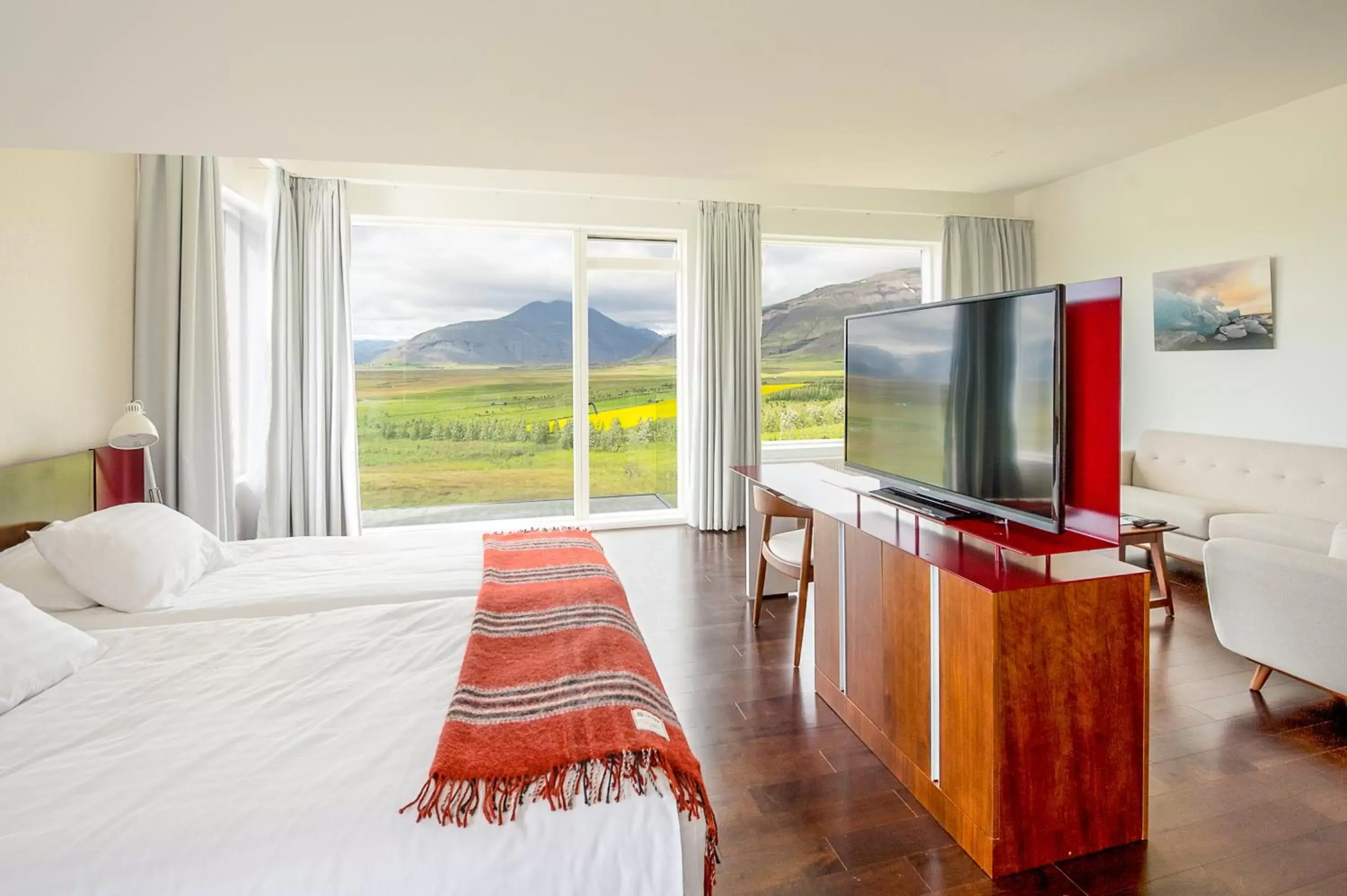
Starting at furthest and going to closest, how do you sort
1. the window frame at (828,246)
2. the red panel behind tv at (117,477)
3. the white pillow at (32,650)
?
the window frame at (828,246)
the red panel behind tv at (117,477)
the white pillow at (32,650)

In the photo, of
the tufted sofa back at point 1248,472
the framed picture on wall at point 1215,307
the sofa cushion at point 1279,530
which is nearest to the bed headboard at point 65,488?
the sofa cushion at point 1279,530

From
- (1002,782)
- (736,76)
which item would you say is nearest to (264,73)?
(736,76)

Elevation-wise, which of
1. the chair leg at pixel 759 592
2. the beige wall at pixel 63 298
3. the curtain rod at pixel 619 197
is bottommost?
the chair leg at pixel 759 592

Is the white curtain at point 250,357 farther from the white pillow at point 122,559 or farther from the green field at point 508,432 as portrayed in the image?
the white pillow at point 122,559

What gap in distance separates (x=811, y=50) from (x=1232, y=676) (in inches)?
117

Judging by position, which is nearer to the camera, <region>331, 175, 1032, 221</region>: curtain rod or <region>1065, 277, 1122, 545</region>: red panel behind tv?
<region>1065, 277, 1122, 545</region>: red panel behind tv

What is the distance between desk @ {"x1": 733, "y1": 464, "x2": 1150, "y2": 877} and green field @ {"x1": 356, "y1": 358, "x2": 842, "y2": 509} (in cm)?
409

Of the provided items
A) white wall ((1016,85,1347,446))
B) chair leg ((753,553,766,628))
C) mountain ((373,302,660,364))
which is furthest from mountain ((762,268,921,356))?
chair leg ((753,553,766,628))

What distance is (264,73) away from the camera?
7.45 feet

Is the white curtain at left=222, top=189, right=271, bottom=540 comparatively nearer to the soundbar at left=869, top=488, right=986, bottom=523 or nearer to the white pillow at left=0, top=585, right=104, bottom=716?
the white pillow at left=0, top=585, right=104, bottom=716

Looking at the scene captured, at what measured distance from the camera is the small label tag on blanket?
142 cm

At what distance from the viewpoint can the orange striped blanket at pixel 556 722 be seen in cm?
126

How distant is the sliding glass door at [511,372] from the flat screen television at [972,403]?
10.5ft

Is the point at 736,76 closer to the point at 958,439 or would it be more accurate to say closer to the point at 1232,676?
the point at 958,439
